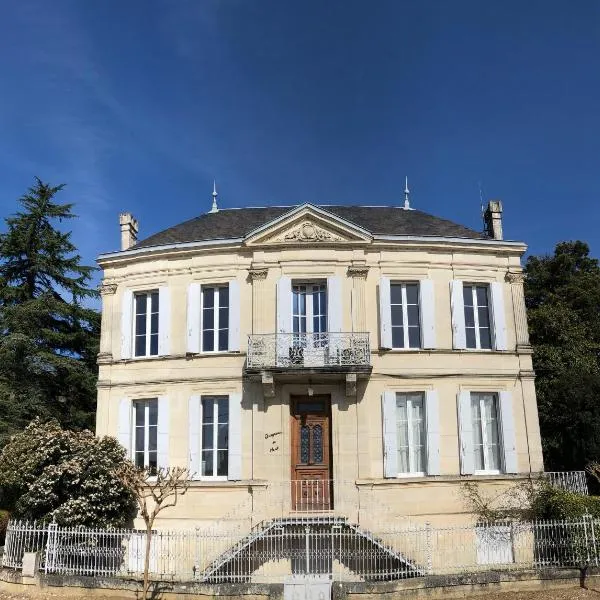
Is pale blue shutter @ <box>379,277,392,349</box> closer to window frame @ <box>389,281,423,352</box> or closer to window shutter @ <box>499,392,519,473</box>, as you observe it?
window frame @ <box>389,281,423,352</box>

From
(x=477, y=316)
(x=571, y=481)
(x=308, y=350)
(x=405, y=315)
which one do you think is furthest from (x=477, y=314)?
(x=308, y=350)

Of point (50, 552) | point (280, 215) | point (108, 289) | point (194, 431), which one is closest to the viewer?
point (50, 552)

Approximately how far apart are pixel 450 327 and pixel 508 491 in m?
4.37

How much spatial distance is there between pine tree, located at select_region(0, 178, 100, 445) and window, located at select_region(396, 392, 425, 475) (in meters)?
11.5

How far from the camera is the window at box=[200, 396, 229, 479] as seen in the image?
53.9 feet

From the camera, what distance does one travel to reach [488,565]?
49.9 ft

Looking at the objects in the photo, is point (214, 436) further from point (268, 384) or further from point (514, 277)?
point (514, 277)

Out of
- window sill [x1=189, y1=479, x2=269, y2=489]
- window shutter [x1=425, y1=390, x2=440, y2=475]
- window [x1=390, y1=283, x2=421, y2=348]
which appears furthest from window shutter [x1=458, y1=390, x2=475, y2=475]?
window sill [x1=189, y1=479, x2=269, y2=489]

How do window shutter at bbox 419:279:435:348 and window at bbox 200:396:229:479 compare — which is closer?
window at bbox 200:396:229:479

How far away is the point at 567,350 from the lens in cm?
2355

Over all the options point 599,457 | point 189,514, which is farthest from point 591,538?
point 189,514

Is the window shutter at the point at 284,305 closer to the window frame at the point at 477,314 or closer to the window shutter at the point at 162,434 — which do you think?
the window shutter at the point at 162,434

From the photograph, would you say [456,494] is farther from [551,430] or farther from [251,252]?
[251,252]

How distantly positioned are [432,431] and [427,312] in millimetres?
3087
